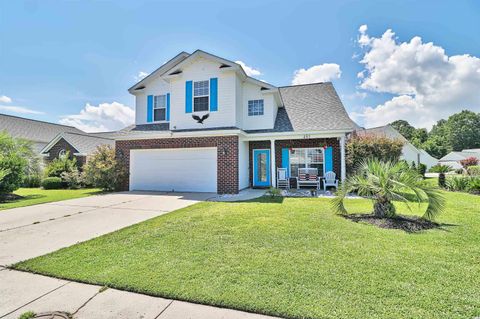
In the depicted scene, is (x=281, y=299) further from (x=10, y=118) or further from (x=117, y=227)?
(x=10, y=118)

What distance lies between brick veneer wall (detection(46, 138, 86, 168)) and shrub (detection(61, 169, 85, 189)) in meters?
2.82

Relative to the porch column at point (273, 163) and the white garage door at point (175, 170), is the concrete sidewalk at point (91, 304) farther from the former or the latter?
the porch column at point (273, 163)

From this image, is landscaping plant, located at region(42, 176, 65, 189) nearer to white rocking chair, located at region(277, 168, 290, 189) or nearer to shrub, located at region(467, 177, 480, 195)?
white rocking chair, located at region(277, 168, 290, 189)

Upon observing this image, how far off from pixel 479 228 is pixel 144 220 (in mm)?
8616

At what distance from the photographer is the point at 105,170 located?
42.1 ft

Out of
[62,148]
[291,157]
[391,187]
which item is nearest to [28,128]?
[62,148]

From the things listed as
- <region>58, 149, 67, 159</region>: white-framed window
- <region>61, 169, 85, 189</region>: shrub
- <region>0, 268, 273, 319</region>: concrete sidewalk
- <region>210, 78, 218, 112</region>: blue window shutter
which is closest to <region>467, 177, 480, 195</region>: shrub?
<region>210, 78, 218, 112</region>: blue window shutter

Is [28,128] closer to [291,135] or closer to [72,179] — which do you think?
[72,179]

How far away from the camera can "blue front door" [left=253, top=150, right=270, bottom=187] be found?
13.6m

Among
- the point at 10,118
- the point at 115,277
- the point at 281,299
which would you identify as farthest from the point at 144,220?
the point at 10,118

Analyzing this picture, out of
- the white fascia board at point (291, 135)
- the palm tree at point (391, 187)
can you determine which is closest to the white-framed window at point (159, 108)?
the white fascia board at point (291, 135)

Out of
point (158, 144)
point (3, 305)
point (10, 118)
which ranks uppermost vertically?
point (10, 118)

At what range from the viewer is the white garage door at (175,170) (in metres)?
12.3

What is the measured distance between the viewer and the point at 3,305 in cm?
274
